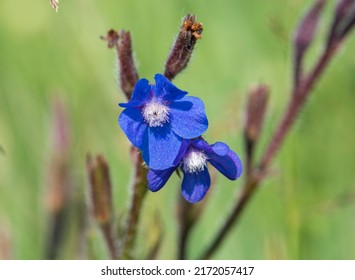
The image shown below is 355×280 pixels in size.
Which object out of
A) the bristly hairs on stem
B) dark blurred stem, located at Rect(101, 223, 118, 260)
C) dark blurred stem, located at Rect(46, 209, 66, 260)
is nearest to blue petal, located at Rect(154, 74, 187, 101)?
the bristly hairs on stem

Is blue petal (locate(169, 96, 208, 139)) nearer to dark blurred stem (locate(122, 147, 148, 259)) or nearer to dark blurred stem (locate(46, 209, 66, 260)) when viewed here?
dark blurred stem (locate(122, 147, 148, 259))

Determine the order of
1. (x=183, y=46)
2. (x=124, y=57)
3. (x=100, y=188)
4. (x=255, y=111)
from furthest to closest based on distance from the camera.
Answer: (x=255, y=111), (x=100, y=188), (x=124, y=57), (x=183, y=46)

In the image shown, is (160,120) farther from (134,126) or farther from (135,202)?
(135,202)

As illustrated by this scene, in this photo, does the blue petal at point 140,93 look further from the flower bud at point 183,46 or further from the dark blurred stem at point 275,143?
the dark blurred stem at point 275,143

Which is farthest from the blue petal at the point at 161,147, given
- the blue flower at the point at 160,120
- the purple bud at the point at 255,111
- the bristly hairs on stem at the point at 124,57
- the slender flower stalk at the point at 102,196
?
→ the purple bud at the point at 255,111

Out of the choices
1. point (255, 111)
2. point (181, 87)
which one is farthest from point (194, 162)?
point (181, 87)
